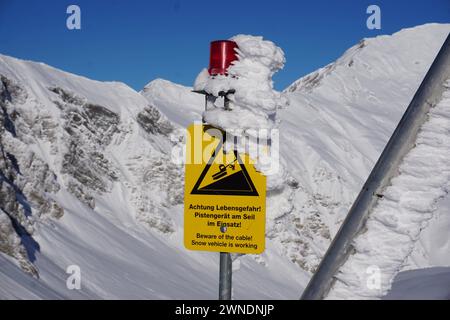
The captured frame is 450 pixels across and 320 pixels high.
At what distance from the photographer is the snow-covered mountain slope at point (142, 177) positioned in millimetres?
44156

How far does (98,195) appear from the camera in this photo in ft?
205

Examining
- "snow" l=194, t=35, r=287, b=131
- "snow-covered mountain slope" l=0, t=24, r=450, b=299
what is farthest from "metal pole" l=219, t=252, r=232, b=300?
"snow-covered mountain slope" l=0, t=24, r=450, b=299

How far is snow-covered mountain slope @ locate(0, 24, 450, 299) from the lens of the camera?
44.2m

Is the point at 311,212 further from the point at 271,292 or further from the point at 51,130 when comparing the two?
the point at 51,130

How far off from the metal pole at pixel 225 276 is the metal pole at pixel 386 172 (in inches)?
25.6

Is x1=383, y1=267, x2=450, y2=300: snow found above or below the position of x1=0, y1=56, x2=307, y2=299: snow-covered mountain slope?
below

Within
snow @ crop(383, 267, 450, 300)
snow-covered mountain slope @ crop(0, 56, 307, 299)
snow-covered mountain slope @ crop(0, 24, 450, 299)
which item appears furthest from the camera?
snow-covered mountain slope @ crop(0, 24, 450, 299)

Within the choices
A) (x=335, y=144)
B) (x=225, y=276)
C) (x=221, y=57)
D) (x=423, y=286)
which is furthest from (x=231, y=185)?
(x=335, y=144)

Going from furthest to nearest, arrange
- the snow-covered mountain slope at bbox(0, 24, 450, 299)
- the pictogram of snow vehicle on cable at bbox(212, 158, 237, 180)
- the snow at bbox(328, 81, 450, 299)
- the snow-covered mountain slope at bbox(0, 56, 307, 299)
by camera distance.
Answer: the snow-covered mountain slope at bbox(0, 24, 450, 299)
the snow-covered mountain slope at bbox(0, 56, 307, 299)
the pictogram of snow vehicle on cable at bbox(212, 158, 237, 180)
the snow at bbox(328, 81, 450, 299)

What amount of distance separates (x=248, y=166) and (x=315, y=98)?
322 ft

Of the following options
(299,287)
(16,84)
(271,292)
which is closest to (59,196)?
(16,84)

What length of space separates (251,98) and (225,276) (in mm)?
839

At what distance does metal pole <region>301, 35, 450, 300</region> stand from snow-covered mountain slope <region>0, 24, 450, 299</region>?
66.5ft

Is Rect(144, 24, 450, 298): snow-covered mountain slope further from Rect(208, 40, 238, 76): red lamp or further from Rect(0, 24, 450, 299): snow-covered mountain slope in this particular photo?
Rect(208, 40, 238, 76): red lamp
